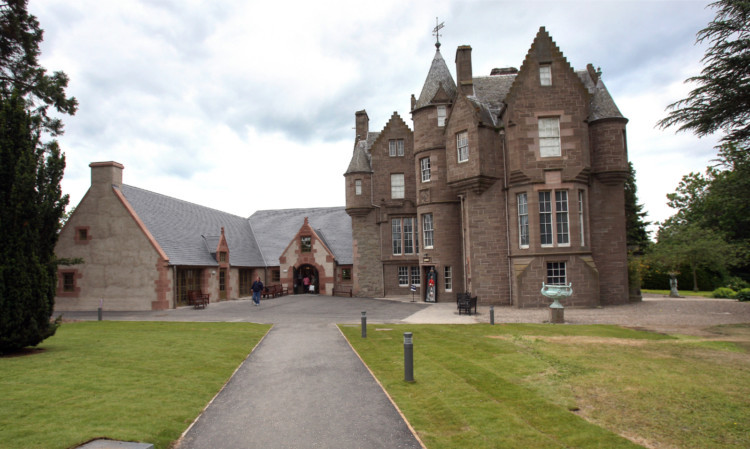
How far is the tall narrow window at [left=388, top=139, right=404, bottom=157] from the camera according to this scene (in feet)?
129

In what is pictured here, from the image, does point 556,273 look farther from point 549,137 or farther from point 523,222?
point 549,137

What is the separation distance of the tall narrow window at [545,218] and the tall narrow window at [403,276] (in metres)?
14.6

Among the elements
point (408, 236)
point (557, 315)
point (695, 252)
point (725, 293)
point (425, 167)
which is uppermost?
point (425, 167)

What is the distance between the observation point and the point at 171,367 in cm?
1147

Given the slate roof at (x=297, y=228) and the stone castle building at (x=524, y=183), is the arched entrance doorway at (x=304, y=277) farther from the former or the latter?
the stone castle building at (x=524, y=183)

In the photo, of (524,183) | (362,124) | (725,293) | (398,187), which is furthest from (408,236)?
(725,293)

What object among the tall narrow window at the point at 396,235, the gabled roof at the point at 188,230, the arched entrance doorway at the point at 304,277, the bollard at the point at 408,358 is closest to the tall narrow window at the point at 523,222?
the tall narrow window at the point at 396,235

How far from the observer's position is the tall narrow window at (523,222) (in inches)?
1046

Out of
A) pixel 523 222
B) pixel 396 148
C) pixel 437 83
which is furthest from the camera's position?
pixel 396 148

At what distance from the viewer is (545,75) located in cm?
2691

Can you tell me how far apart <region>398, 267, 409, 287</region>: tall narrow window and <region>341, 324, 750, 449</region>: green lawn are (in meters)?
22.9

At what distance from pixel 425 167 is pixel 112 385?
26.3 m

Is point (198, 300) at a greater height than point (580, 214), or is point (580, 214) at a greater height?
point (580, 214)

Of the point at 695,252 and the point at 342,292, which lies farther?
the point at 342,292
